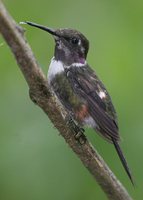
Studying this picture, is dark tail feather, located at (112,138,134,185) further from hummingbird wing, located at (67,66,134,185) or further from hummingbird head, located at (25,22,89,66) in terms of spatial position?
hummingbird head, located at (25,22,89,66)

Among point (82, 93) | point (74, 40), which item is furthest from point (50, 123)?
point (74, 40)

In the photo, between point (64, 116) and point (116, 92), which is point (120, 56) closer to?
point (116, 92)

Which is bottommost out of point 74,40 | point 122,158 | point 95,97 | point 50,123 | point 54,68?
point 122,158

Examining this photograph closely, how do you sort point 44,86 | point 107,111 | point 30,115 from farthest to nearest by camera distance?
point 107,111 < point 30,115 < point 44,86

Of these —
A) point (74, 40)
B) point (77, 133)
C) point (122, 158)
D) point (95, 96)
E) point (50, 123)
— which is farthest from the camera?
point (74, 40)

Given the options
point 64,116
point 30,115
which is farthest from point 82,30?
point 64,116

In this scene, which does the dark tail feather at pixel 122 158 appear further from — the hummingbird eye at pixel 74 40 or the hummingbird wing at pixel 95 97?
the hummingbird eye at pixel 74 40

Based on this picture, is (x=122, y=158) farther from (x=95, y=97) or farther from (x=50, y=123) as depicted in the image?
(x=95, y=97)

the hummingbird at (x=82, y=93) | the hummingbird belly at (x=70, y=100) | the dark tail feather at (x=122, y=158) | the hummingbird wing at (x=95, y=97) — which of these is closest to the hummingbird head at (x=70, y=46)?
the hummingbird at (x=82, y=93)
